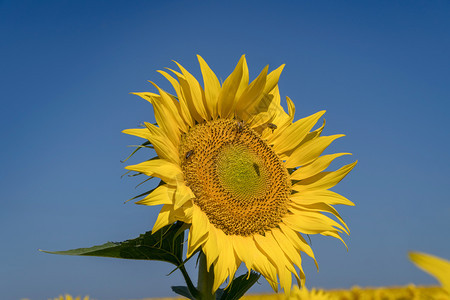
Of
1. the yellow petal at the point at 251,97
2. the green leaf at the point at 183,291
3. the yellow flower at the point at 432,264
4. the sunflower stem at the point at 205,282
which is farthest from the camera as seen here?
the yellow petal at the point at 251,97

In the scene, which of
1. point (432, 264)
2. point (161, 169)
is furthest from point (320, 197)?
point (432, 264)

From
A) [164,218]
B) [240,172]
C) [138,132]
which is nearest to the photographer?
[164,218]

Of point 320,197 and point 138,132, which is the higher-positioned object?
point 138,132

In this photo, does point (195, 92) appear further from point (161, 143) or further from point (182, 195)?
point (182, 195)

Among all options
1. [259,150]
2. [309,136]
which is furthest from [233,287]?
[309,136]

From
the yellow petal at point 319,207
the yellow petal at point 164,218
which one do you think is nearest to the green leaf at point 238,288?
the yellow petal at point 319,207

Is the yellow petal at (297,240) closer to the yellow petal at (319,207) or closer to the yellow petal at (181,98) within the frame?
the yellow petal at (319,207)

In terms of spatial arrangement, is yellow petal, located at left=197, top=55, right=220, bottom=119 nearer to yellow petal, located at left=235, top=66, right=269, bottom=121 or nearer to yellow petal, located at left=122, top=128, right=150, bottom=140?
yellow petal, located at left=235, top=66, right=269, bottom=121

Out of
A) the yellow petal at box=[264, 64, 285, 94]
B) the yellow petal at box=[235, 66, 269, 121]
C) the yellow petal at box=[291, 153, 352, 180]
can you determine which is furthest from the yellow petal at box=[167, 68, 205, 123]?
the yellow petal at box=[291, 153, 352, 180]
